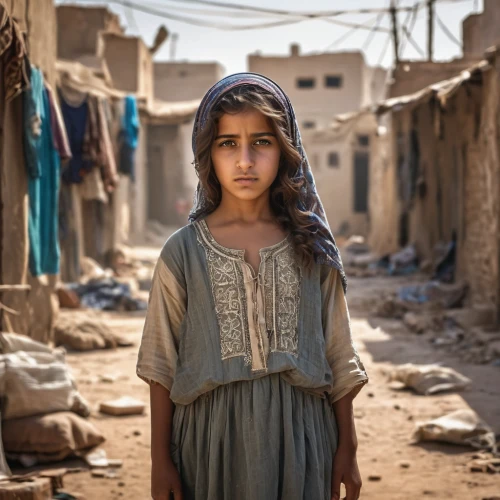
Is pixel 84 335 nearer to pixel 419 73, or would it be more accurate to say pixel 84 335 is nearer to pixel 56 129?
pixel 56 129

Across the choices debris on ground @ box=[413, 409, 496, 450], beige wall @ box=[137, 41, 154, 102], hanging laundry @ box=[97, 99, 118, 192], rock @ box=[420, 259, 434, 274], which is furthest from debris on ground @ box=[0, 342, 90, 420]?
beige wall @ box=[137, 41, 154, 102]

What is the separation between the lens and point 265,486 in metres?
1.96

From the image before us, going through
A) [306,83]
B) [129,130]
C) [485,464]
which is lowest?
[485,464]

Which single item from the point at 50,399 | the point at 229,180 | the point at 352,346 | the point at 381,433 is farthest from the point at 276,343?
the point at 381,433

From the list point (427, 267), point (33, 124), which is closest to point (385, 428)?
point (33, 124)

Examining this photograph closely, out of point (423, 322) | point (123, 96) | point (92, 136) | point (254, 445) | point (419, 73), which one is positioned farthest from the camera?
point (419, 73)

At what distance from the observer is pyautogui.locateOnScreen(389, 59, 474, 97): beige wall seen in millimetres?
15703

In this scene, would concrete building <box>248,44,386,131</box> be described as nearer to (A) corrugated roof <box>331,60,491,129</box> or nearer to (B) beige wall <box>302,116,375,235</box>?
(B) beige wall <box>302,116,375,235</box>

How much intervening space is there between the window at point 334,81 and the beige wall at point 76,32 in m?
13.7

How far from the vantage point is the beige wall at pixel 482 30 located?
546 inches

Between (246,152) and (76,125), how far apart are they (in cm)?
845

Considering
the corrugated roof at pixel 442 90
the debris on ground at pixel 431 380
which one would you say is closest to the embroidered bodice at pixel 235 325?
the debris on ground at pixel 431 380

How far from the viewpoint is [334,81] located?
31.6 metres

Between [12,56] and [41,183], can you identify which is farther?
[41,183]
